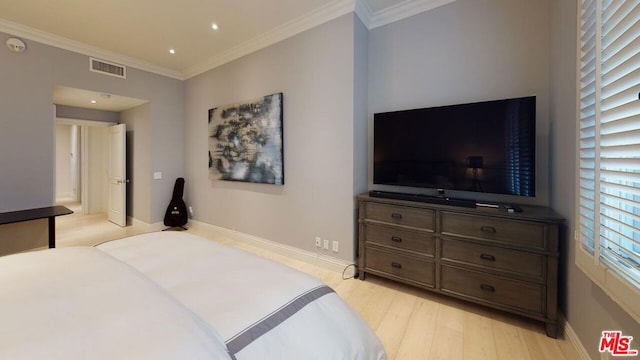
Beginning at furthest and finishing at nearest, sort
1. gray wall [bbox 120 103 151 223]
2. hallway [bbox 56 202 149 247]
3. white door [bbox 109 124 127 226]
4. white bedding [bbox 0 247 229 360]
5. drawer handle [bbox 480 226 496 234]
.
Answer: white door [bbox 109 124 127 226] < gray wall [bbox 120 103 151 223] < hallway [bbox 56 202 149 247] < drawer handle [bbox 480 226 496 234] < white bedding [bbox 0 247 229 360]

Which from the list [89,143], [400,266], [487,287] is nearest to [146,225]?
[89,143]

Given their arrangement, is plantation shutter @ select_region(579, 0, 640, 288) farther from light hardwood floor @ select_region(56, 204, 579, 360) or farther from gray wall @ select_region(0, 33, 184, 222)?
gray wall @ select_region(0, 33, 184, 222)

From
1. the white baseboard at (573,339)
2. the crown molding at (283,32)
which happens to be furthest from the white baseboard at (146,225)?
the white baseboard at (573,339)

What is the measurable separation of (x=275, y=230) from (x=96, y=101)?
3847 mm

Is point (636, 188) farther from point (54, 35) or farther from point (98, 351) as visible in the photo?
point (54, 35)

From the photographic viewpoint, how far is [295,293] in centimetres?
108

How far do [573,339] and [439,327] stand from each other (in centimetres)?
78

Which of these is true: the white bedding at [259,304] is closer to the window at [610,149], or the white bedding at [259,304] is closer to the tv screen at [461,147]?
the window at [610,149]

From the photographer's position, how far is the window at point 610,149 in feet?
3.36

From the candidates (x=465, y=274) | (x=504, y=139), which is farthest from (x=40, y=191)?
(x=504, y=139)

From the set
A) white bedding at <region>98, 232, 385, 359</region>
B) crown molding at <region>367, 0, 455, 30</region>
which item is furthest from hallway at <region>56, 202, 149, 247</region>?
crown molding at <region>367, 0, 455, 30</region>

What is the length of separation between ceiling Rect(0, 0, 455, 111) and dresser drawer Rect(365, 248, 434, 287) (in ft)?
8.05

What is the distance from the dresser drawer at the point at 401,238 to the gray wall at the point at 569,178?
0.86 metres

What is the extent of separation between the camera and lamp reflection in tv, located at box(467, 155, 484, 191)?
2090 millimetres
